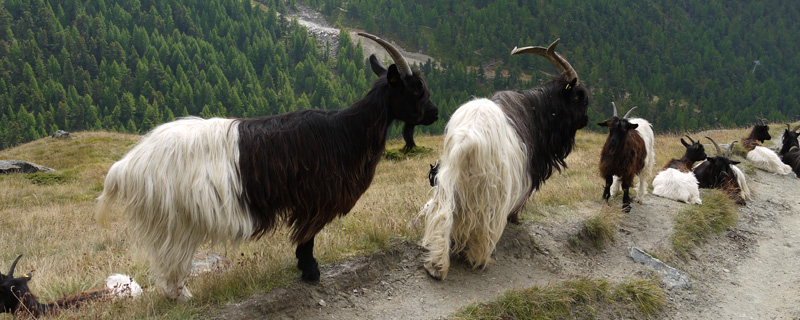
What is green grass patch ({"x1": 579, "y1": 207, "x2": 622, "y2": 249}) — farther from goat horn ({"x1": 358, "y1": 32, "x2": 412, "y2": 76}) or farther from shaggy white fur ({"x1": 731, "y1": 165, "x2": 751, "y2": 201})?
shaggy white fur ({"x1": 731, "y1": 165, "x2": 751, "y2": 201})

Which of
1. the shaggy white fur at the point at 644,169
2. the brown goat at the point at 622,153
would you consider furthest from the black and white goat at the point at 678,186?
the brown goat at the point at 622,153

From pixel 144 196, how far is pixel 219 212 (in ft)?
2.02

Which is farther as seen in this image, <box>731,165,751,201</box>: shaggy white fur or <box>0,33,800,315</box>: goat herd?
<box>731,165,751,201</box>: shaggy white fur

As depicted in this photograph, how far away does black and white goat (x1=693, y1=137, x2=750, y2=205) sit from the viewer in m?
11.2

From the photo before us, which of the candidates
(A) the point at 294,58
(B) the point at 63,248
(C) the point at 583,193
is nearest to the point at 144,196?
(B) the point at 63,248

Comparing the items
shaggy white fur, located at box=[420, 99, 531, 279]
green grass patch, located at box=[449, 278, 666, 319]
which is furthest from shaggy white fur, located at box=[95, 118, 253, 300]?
green grass patch, located at box=[449, 278, 666, 319]

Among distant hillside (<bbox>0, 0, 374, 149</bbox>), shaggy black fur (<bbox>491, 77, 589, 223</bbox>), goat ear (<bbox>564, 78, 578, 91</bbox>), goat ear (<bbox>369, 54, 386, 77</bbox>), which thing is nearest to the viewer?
goat ear (<bbox>369, 54, 386, 77</bbox>)

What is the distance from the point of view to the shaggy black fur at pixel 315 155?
14.5 ft

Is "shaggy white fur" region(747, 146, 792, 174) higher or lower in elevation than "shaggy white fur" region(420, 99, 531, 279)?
lower

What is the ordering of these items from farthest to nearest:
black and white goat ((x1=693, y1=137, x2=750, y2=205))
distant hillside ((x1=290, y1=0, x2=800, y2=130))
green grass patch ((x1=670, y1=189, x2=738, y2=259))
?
1. distant hillside ((x1=290, y1=0, x2=800, y2=130))
2. black and white goat ((x1=693, y1=137, x2=750, y2=205))
3. green grass patch ((x1=670, y1=189, x2=738, y2=259))

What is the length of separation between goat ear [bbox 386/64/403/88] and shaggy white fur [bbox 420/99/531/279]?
89 cm

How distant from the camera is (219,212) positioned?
13.6ft

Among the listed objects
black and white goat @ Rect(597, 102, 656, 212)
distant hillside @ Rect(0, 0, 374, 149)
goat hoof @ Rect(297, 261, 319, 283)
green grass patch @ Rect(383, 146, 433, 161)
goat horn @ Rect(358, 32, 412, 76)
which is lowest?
distant hillside @ Rect(0, 0, 374, 149)

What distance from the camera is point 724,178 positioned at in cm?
1138
